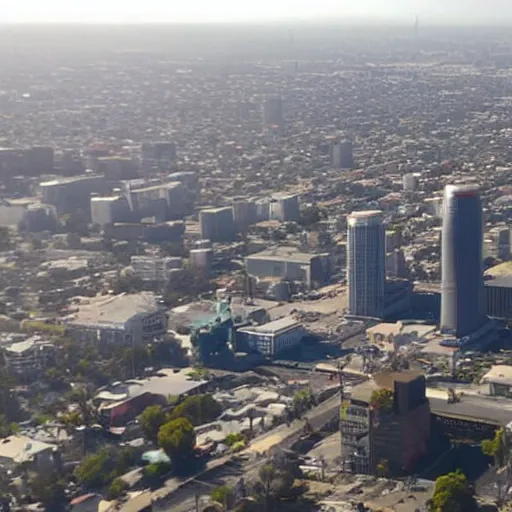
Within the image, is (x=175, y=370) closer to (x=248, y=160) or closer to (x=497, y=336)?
(x=497, y=336)

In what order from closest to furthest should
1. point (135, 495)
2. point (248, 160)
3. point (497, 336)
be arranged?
point (135, 495) < point (497, 336) < point (248, 160)

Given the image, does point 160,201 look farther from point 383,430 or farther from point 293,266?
point 383,430

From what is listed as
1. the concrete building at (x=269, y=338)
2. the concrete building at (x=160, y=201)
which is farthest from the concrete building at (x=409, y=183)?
the concrete building at (x=269, y=338)

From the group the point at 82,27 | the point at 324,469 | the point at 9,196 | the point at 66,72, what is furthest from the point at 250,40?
the point at 324,469

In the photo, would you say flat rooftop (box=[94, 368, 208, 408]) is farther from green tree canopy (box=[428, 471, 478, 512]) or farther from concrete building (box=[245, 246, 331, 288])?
concrete building (box=[245, 246, 331, 288])

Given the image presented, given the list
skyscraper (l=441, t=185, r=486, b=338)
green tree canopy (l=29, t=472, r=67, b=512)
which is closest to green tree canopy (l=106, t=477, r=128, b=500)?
green tree canopy (l=29, t=472, r=67, b=512)

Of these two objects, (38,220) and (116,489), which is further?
(38,220)

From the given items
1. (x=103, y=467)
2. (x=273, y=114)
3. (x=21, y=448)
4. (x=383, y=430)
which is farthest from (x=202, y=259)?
(x=273, y=114)
